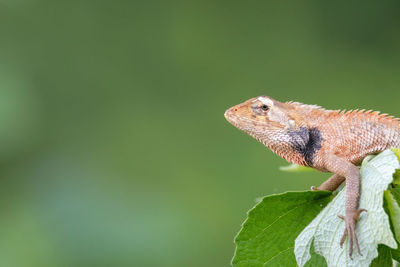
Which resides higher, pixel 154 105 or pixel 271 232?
pixel 271 232

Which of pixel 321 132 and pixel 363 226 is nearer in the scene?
pixel 363 226

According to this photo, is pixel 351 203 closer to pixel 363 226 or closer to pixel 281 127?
pixel 363 226

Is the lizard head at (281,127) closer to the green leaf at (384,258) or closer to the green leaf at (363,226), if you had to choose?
the green leaf at (363,226)

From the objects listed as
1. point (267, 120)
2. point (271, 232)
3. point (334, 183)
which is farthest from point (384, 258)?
point (267, 120)

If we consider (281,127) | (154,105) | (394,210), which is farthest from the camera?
(154,105)

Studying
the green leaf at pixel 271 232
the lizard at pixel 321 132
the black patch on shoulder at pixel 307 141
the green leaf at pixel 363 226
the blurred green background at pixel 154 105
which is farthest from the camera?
the blurred green background at pixel 154 105

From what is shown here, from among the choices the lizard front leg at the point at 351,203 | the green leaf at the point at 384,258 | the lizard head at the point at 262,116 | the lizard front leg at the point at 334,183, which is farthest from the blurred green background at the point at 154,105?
the green leaf at the point at 384,258
